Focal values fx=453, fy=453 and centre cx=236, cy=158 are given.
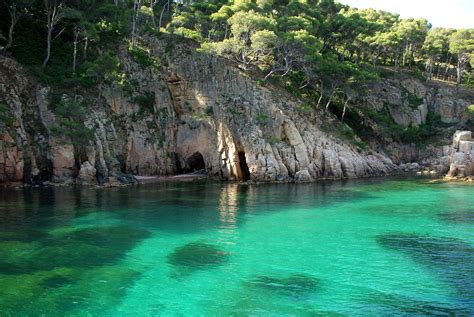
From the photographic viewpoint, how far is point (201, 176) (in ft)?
188

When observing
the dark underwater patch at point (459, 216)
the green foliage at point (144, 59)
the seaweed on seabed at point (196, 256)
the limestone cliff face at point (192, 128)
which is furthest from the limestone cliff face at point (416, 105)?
the seaweed on seabed at point (196, 256)

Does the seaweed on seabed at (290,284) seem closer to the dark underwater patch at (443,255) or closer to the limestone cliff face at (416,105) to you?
the dark underwater patch at (443,255)

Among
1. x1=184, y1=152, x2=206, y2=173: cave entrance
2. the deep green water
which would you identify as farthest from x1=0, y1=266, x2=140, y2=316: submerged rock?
x1=184, y1=152, x2=206, y2=173: cave entrance

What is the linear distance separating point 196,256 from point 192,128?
3684 cm

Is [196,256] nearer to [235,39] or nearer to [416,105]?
[235,39]

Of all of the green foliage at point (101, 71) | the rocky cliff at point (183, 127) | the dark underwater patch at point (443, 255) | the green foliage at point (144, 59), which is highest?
the green foliage at point (144, 59)

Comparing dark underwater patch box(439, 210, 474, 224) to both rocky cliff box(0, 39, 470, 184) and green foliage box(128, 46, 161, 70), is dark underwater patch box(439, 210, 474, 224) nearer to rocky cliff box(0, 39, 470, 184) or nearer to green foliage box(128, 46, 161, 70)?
rocky cliff box(0, 39, 470, 184)

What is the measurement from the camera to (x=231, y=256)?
22.8 metres

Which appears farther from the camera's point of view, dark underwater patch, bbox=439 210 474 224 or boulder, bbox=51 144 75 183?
boulder, bbox=51 144 75 183

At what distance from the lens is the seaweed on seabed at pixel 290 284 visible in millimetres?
18094

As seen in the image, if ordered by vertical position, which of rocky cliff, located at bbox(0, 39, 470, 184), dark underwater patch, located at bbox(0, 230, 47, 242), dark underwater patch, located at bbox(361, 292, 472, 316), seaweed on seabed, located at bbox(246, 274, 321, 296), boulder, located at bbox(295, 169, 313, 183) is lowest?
dark underwater patch, located at bbox(361, 292, 472, 316)

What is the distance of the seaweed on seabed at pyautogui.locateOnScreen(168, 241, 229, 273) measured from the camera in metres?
21.2

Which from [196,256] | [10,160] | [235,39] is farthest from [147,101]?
[196,256]

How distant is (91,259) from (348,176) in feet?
143
